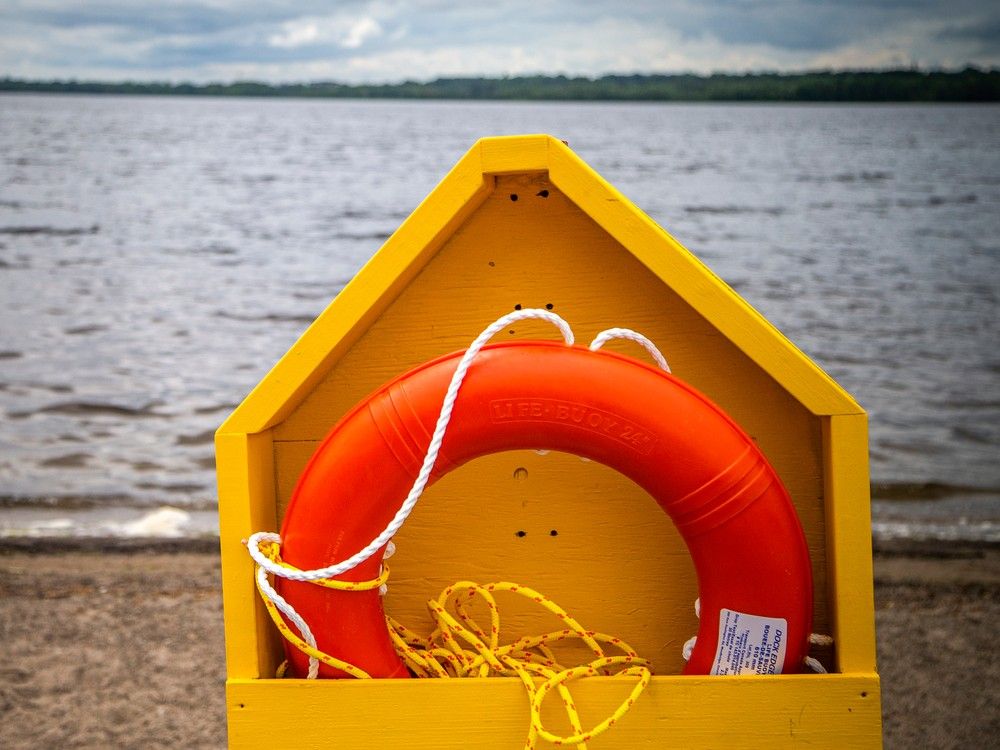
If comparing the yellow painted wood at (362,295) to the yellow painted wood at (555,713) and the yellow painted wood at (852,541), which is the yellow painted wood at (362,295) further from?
the yellow painted wood at (852,541)

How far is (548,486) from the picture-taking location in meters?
1.85

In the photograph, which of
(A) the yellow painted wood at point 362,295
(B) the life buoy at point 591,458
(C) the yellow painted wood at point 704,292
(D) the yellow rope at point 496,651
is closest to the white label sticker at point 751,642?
(B) the life buoy at point 591,458

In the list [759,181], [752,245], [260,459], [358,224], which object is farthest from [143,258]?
[759,181]

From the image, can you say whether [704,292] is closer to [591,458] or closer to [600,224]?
[600,224]

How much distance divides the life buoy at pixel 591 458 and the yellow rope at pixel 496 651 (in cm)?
4

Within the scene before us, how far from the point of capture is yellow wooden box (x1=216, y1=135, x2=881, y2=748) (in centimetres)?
159

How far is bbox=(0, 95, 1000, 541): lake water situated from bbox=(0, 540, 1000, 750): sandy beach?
0.70m

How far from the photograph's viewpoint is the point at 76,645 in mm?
3150

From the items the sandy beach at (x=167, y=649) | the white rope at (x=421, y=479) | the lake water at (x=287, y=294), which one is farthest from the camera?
the lake water at (x=287, y=294)

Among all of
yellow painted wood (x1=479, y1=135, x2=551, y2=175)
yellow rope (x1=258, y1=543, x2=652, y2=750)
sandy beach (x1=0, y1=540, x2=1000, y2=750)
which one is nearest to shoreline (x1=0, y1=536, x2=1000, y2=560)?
sandy beach (x1=0, y1=540, x2=1000, y2=750)

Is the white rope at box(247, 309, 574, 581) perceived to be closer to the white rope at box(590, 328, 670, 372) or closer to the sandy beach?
the white rope at box(590, 328, 670, 372)

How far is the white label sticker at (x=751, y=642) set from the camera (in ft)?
5.29

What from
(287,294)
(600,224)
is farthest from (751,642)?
(287,294)

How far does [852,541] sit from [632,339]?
1.48 ft
